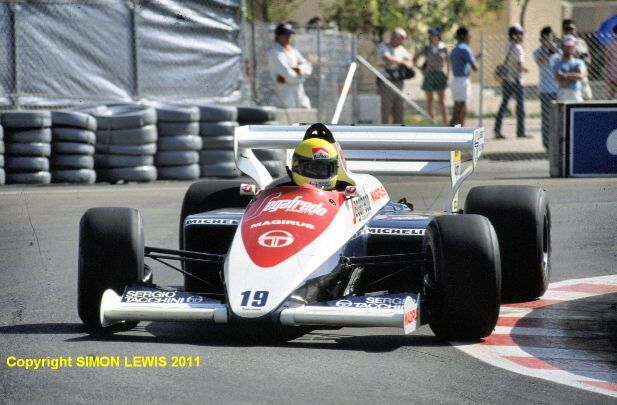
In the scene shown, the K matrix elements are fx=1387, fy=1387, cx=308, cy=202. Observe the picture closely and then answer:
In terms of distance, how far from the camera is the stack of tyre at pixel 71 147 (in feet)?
56.2

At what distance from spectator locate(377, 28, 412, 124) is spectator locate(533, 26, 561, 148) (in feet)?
7.08

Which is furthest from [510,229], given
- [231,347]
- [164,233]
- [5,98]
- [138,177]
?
[5,98]

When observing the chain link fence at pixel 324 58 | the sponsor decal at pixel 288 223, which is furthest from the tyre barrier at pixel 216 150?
the sponsor decal at pixel 288 223

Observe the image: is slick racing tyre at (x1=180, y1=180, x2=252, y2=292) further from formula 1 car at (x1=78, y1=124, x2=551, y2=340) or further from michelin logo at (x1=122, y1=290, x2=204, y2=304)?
michelin logo at (x1=122, y1=290, x2=204, y2=304)

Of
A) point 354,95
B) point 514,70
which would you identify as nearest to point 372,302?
point 514,70

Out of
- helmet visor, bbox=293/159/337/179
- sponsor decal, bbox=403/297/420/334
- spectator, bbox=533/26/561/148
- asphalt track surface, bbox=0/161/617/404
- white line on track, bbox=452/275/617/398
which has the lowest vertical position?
white line on track, bbox=452/275/617/398

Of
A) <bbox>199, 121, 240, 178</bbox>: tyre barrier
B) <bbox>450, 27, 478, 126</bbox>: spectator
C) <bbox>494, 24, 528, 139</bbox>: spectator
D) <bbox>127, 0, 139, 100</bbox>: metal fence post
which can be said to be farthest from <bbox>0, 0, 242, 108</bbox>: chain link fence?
<bbox>494, 24, 528, 139</bbox>: spectator

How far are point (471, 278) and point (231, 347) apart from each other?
4.49 ft

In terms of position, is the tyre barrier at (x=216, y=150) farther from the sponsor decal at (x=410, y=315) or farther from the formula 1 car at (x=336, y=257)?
the sponsor decal at (x=410, y=315)

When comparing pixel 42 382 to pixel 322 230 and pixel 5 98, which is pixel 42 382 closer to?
pixel 322 230

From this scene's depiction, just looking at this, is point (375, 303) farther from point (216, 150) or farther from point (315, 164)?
point (216, 150)

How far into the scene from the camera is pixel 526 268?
9.42m

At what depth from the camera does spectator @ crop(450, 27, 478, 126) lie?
21562 mm

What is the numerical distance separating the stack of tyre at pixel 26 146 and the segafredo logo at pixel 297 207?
919cm
